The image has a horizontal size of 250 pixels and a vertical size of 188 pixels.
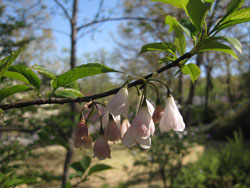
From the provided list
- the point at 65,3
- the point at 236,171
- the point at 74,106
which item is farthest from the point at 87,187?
the point at 65,3

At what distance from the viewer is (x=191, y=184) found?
13.7 ft

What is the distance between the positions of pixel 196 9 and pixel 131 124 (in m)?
0.41

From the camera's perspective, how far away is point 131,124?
2.31ft

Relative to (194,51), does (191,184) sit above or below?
below

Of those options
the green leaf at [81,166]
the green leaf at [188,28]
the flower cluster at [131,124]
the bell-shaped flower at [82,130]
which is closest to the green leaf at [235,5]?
the green leaf at [188,28]

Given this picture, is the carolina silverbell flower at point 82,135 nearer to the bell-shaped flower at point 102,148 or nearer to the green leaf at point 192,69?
the bell-shaped flower at point 102,148

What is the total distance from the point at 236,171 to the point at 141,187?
2.26 m

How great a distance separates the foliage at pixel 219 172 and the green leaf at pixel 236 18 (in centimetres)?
418

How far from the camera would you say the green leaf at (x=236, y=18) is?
1.88 feet

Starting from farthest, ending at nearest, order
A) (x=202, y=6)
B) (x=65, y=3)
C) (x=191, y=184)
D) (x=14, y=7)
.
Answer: (x=191, y=184)
(x=65, y=3)
(x=14, y=7)
(x=202, y=6)

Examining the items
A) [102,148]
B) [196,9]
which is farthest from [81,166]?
[196,9]

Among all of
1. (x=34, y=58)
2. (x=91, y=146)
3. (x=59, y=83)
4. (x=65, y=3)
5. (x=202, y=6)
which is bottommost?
(x=91, y=146)

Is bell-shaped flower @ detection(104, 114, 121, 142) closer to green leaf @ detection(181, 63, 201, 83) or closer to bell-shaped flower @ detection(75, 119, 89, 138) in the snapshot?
bell-shaped flower @ detection(75, 119, 89, 138)

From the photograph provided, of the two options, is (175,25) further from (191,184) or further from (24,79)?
(191,184)
